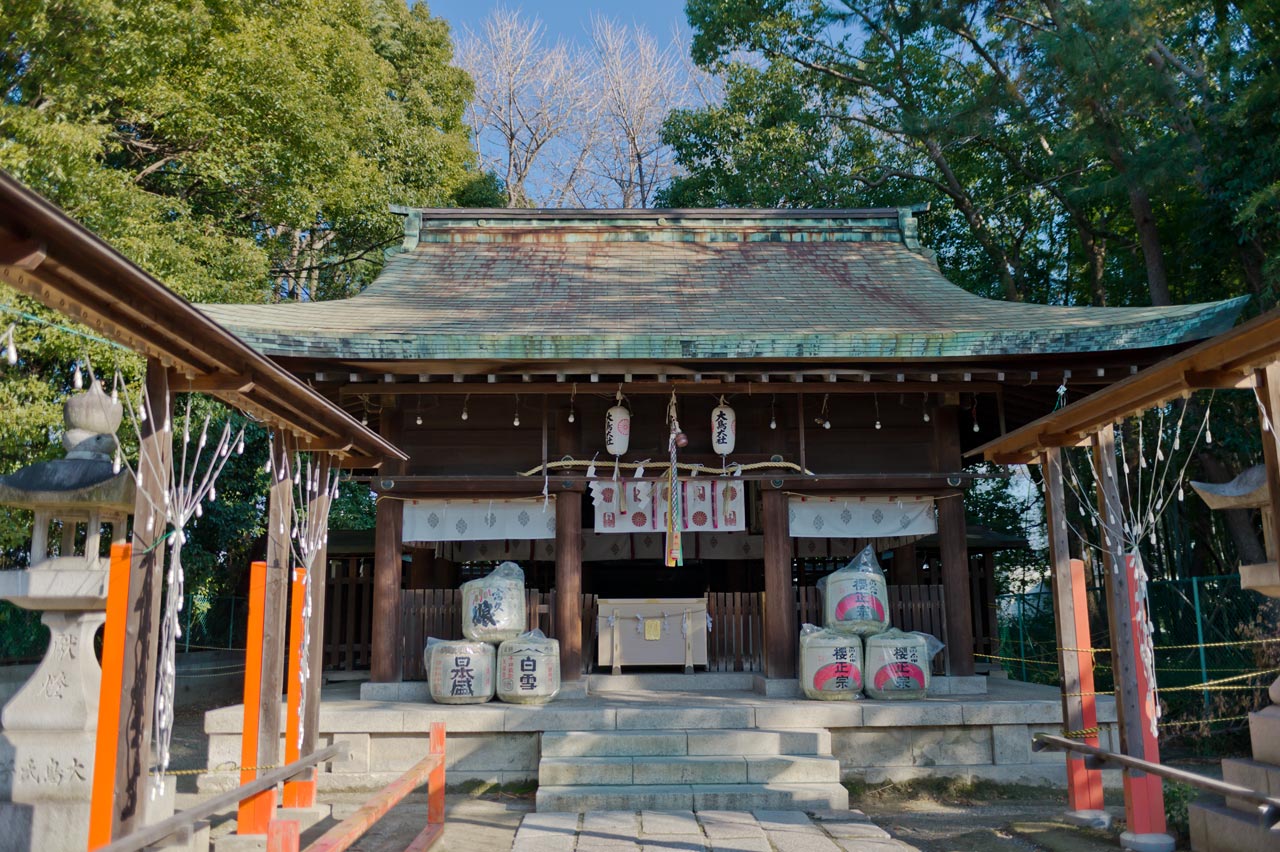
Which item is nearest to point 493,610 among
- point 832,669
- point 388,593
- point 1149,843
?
point 388,593

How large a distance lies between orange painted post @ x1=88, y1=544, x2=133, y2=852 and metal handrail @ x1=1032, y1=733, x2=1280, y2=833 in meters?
5.27

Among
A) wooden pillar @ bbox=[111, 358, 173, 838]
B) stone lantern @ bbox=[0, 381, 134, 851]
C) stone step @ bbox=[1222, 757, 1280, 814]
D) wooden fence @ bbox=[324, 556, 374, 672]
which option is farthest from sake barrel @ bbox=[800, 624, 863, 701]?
wooden pillar @ bbox=[111, 358, 173, 838]

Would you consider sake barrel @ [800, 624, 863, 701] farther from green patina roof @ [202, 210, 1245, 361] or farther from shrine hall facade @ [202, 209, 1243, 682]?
green patina roof @ [202, 210, 1245, 361]

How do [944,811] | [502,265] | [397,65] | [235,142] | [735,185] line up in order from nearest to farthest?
[944,811] < [502,265] < [235,142] < [735,185] < [397,65]

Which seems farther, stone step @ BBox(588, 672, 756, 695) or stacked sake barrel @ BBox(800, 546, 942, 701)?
stone step @ BBox(588, 672, 756, 695)

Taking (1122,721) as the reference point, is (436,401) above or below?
above

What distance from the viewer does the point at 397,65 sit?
925 inches

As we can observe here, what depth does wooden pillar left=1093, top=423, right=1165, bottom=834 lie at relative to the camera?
19.5ft

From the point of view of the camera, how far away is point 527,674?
8.90 metres

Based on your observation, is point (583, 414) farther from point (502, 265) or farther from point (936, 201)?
point (936, 201)

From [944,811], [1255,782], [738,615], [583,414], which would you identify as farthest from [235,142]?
[1255,782]

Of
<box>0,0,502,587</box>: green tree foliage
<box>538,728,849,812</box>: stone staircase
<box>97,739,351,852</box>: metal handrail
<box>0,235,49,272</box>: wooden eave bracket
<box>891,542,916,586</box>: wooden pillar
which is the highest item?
<box>0,0,502,587</box>: green tree foliage

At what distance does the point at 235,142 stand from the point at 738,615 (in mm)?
10475

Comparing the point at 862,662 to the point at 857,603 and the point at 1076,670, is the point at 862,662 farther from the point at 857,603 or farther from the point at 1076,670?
the point at 1076,670
